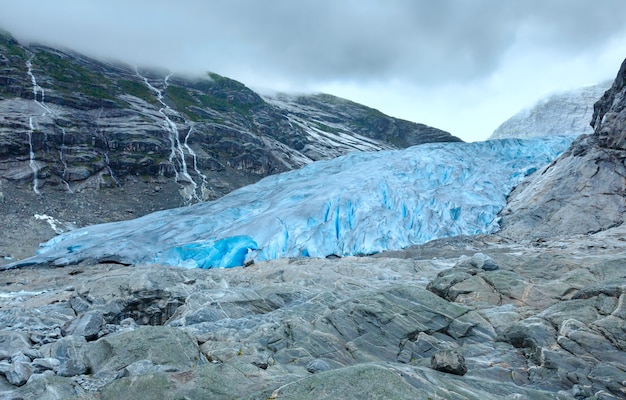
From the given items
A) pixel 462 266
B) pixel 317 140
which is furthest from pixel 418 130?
pixel 462 266

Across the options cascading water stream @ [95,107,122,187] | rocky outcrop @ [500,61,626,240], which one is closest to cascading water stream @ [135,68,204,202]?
cascading water stream @ [95,107,122,187]

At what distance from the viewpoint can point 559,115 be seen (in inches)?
3039

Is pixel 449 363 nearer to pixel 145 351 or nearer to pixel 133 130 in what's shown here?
pixel 145 351

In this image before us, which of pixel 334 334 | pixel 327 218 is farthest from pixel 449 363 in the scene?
pixel 327 218

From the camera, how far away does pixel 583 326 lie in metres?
9.85

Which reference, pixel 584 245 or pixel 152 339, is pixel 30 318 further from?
pixel 584 245

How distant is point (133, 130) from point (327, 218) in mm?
38268

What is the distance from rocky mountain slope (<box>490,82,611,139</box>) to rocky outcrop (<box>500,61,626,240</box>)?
41955 mm

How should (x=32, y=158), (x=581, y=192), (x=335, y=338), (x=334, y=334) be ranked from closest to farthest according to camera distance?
(x=335, y=338)
(x=334, y=334)
(x=581, y=192)
(x=32, y=158)

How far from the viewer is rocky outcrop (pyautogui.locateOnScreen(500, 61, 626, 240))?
26.7m

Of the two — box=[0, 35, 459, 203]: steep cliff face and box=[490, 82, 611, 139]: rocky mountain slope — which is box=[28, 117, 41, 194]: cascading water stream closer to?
box=[0, 35, 459, 203]: steep cliff face

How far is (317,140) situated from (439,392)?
7618 cm

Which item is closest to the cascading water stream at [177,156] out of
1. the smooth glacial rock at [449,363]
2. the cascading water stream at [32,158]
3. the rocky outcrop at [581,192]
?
the cascading water stream at [32,158]

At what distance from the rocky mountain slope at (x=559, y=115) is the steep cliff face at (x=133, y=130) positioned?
2761 centimetres
